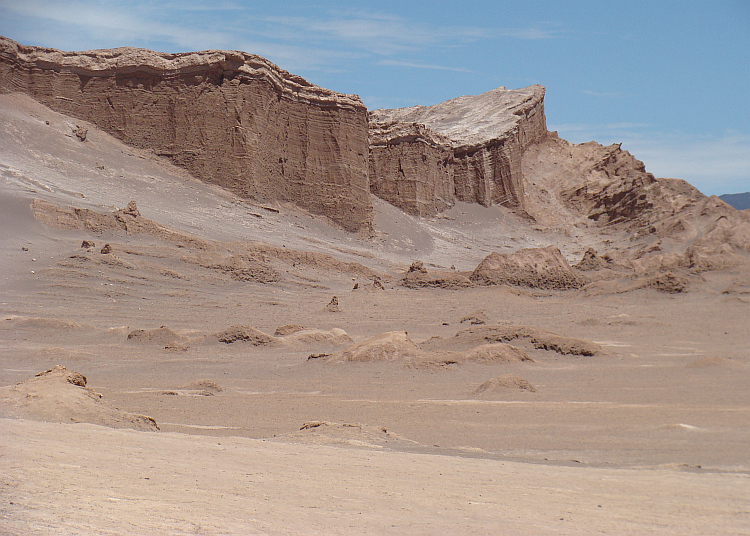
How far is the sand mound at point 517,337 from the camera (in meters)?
12.9

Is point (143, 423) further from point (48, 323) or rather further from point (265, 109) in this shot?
point (265, 109)

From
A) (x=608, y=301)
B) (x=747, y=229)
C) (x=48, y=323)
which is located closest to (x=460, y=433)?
(x=48, y=323)

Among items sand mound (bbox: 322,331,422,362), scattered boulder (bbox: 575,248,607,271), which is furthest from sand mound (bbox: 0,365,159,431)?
scattered boulder (bbox: 575,248,607,271)

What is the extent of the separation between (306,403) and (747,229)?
79.1ft

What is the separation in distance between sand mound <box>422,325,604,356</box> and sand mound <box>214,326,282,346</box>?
2.76 meters

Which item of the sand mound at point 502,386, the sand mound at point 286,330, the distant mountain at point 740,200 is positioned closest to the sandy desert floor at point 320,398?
the sand mound at point 502,386

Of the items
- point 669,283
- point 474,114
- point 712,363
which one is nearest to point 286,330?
point 712,363

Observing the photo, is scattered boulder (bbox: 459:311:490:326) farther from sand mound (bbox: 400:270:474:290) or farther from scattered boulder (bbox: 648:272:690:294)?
scattered boulder (bbox: 648:272:690:294)

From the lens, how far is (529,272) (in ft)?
79.5

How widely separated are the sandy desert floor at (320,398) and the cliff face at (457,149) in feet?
60.1

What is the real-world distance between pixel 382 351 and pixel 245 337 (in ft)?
10.4

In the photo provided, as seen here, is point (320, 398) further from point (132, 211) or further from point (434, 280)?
point (132, 211)

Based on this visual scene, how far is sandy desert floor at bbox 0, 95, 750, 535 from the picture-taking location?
4.07 meters

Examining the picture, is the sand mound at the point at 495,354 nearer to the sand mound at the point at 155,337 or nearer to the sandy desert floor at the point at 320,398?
the sandy desert floor at the point at 320,398
